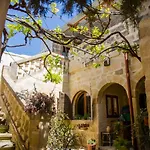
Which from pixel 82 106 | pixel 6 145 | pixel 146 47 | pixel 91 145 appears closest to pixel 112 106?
pixel 82 106

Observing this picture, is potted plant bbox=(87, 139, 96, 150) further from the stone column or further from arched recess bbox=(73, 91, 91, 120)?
the stone column

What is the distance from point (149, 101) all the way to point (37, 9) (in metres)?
1.56

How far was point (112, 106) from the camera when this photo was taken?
6.74 meters

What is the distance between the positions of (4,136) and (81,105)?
321cm

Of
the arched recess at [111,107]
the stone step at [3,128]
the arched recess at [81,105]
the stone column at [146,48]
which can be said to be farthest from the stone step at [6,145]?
the stone column at [146,48]

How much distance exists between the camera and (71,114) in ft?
23.5

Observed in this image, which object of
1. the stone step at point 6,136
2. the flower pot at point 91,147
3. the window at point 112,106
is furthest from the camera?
the window at point 112,106

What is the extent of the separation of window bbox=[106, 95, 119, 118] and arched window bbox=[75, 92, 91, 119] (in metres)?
0.68

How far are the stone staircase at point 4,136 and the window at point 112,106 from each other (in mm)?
3240

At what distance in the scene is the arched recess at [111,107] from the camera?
19.7 feet

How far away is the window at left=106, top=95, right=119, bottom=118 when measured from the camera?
6.54m

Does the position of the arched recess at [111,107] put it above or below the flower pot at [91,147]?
above

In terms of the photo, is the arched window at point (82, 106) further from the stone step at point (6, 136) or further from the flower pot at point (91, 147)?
the stone step at point (6, 136)

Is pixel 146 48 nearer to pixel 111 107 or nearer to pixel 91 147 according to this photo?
pixel 91 147
